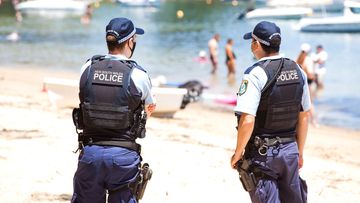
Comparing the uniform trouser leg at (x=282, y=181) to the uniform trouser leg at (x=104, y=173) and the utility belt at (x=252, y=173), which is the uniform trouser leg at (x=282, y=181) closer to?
the utility belt at (x=252, y=173)

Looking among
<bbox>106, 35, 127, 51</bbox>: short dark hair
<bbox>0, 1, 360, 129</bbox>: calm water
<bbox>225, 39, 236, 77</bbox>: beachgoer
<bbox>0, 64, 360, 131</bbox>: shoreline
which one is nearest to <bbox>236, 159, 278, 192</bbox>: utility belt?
<bbox>106, 35, 127, 51</bbox>: short dark hair

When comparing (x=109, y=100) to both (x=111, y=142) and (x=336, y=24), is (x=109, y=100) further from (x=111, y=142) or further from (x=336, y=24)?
(x=336, y=24)

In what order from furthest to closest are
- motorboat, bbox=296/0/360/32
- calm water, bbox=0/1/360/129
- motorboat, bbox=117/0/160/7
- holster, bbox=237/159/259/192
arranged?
motorboat, bbox=117/0/160/7, motorboat, bbox=296/0/360/32, calm water, bbox=0/1/360/129, holster, bbox=237/159/259/192

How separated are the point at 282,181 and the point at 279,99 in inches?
24.4

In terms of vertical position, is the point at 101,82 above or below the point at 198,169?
above

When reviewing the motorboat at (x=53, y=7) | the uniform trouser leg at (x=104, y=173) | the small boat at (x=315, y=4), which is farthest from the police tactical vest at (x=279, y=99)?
the motorboat at (x=53, y=7)

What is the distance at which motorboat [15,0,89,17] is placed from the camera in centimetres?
5925

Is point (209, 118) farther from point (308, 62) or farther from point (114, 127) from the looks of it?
point (114, 127)

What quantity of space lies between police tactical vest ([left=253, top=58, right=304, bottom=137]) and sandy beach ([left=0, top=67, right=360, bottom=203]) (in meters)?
2.25

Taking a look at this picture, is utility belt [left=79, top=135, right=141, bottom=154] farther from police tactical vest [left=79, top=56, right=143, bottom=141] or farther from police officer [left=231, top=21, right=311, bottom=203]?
police officer [left=231, top=21, right=311, bottom=203]

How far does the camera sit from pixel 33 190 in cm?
661

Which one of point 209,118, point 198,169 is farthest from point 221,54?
point 198,169

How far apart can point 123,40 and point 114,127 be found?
2.04 ft

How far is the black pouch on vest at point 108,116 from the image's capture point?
4387 mm
